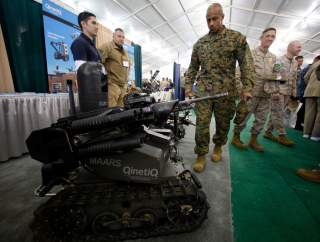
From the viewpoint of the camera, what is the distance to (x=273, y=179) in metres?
1.95

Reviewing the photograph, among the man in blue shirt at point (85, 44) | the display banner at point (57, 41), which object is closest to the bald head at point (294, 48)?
the man in blue shirt at point (85, 44)

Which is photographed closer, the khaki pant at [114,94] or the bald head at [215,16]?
the bald head at [215,16]

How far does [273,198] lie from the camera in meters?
1.60

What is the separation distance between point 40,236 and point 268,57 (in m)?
3.80

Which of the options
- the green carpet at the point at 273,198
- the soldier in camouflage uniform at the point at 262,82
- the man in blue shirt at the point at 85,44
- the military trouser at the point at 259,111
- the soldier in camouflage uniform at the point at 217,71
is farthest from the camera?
the military trouser at the point at 259,111

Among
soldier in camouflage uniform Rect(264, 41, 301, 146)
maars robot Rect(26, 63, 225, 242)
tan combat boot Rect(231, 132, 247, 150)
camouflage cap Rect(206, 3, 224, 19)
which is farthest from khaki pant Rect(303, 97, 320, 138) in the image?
maars robot Rect(26, 63, 225, 242)

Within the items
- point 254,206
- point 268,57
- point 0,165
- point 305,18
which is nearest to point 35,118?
point 0,165

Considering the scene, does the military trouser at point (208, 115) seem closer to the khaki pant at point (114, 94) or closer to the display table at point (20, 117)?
the khaki pant at point (114, 94)

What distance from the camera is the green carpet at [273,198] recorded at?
47.4 inches

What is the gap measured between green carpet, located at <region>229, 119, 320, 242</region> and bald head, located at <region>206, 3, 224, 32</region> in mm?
1860

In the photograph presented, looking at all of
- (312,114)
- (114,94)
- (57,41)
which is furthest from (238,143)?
(57,41)

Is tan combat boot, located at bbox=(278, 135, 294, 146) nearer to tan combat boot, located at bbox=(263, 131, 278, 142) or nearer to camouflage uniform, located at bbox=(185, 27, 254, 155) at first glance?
tan combat boot, located at bbox=(263, 131, 278, 142)

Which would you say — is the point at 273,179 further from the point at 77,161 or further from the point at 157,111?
the point at 77,161

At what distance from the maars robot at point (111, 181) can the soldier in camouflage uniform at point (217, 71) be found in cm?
104
